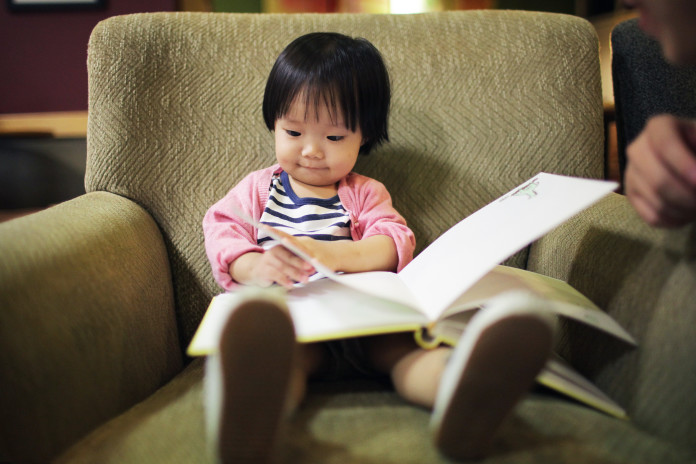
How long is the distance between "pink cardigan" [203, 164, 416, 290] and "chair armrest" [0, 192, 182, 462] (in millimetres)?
118

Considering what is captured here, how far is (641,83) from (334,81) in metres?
0.59

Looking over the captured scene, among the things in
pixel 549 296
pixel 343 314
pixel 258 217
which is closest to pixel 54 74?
pixel 258 217

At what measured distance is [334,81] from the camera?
77 centimetres

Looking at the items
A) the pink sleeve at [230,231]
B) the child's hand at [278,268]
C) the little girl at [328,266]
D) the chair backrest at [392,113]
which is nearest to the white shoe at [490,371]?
the little girl at [328,266]

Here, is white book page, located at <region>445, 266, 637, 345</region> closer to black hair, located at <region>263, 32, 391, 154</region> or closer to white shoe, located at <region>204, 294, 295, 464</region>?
white shoe, located at <region>204, 294, 295, 464</region>

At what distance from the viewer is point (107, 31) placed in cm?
89

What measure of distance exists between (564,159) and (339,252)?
0.51 m

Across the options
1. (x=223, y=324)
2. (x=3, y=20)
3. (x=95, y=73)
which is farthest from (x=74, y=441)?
(x=3, y=20)

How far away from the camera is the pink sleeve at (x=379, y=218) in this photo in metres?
0.77

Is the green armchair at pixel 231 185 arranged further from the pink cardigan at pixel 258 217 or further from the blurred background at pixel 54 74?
the blurred background at pixel 54 74

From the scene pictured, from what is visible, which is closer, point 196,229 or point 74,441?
point 74,441

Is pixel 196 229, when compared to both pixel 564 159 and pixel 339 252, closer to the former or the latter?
pixel 339 252

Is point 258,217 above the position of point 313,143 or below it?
below

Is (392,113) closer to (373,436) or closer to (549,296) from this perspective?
(549,296)
